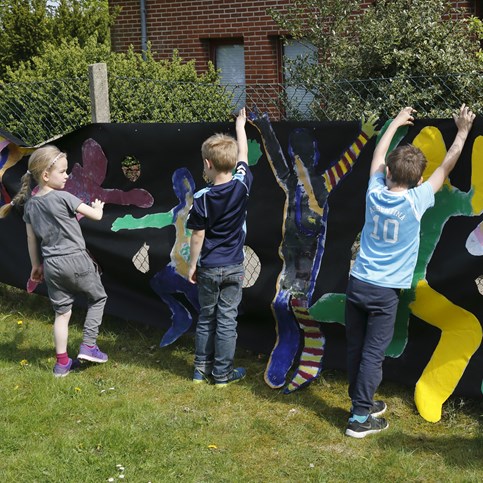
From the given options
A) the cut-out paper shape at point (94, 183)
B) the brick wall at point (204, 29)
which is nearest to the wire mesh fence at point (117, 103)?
the cut-out paper shape at point (94, 183)

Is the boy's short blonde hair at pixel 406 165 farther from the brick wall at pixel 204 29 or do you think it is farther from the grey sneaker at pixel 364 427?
the brick wall at pixel 204 29

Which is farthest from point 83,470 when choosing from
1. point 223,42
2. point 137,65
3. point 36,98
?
point 223,42

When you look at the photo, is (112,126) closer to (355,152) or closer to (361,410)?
(355,152)

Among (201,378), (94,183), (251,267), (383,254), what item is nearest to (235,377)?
(201,378)

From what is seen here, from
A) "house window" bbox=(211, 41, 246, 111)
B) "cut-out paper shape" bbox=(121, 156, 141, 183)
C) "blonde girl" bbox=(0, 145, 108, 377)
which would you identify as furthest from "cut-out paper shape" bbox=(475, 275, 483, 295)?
"house window" bbox=(211, 41, 246, 111)

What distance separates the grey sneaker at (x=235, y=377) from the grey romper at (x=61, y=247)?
101 centimetres

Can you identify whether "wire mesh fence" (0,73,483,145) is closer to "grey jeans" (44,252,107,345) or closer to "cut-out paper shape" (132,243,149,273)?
"cut-out paper shape" (132,243,149,273)

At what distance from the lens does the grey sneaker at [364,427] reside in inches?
161

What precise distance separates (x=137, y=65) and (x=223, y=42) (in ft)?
11.9

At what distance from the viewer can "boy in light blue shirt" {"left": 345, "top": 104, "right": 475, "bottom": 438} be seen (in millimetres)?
3943

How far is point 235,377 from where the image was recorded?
493 centimetres

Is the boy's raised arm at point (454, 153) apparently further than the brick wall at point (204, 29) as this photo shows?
No

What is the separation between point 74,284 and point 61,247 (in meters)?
0.27

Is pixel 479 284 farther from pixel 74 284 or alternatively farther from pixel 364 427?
pixel 74 284
